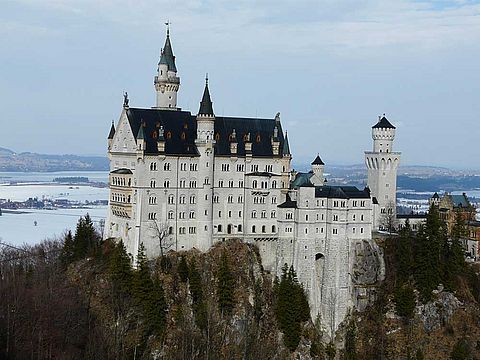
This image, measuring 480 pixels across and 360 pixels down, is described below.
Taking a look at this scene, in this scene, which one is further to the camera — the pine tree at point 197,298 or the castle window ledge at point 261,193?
the castle window ledge at point 261,193

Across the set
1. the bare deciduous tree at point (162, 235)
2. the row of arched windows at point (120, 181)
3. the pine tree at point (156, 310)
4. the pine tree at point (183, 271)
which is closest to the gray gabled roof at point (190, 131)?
the row of arched windows at point (120, 181)

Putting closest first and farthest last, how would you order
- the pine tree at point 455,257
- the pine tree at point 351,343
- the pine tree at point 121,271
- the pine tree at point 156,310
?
the pine tree at point 156,310 → the pine tree at point 121,271 → the pine tree at point 351,343 → the pine tree at point 455,257

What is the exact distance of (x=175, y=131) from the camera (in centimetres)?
8006

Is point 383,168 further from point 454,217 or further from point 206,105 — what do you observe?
point 206,105

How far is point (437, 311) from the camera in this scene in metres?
79.9

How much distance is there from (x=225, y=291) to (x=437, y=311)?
20.2m

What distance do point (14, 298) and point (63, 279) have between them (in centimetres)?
1143

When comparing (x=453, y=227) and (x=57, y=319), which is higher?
(x=453, y=227)

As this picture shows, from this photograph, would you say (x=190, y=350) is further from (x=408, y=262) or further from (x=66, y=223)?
(x=66, y=223)

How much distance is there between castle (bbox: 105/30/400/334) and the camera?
257 ft

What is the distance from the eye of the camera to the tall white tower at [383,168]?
89.1 m

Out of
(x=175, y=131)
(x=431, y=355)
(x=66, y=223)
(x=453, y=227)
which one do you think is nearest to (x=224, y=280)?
(x=175, y=131)

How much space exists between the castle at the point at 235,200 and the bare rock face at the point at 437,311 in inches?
234

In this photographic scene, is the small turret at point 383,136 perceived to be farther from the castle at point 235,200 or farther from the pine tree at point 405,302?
the pine tree at point 405,302
